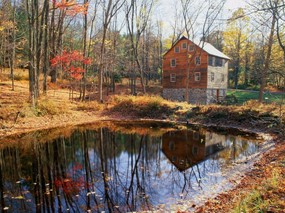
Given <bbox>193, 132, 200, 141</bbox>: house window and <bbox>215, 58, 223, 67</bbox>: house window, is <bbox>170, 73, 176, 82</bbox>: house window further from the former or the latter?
<bbox>193, 132, 200, 141</bbox>: house window

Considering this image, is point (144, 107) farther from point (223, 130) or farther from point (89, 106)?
point (223, 130)

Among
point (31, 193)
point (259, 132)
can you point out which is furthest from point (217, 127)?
point (31, 193)

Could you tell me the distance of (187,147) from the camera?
1015 cm

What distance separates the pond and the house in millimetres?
18789

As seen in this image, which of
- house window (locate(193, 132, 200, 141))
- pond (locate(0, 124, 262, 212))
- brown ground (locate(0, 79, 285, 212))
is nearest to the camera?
brown ground (locate(0, 79, 285, 212))

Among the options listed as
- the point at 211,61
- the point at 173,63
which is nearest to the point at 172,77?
the point at 173,63

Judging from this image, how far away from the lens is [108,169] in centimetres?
733

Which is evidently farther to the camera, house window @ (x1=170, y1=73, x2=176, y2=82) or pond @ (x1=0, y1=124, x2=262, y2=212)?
house window @ (x1=170, y1=73, x2=176, y2=82)

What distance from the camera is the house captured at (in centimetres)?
2986

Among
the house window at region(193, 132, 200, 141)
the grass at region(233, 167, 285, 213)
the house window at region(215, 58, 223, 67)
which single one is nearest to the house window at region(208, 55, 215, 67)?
the house window at region(215, 58, 223, 67)

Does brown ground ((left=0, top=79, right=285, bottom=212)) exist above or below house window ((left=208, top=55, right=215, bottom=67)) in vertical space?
below

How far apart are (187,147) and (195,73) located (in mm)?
22297

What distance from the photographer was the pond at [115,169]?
528 cm

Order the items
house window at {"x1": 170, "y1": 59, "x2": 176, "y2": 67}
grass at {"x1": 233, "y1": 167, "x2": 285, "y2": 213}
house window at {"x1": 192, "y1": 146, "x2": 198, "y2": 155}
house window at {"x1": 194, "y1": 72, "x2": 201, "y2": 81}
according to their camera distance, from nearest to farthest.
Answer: grass at {"x1": 233, "y1": 167, "x2": 285, "y2": 213} < house window at {"x1": 192, "y1": 146, "x2": 198, "y2": 155} < house window at {"x1": 194, "y1": 72, "x2": 201, "y2": 81} < house window at {"x1": 170, "y1": 59, "x2": 176, "y2": 67}
